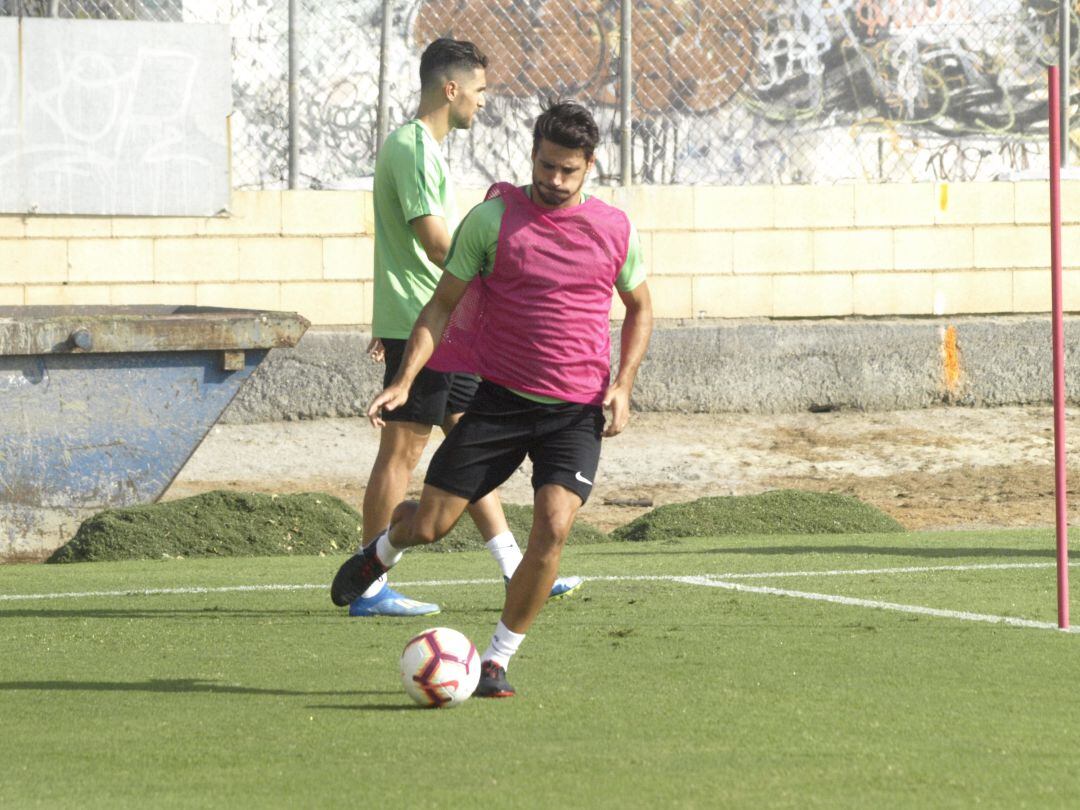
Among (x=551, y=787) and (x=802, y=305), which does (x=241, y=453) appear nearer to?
(x=802, y=305)

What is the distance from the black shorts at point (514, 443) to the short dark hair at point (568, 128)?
2.58ft

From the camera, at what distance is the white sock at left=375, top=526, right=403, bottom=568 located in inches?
254

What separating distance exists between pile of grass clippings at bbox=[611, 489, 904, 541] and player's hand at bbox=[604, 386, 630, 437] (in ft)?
15.3

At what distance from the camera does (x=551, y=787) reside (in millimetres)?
4125

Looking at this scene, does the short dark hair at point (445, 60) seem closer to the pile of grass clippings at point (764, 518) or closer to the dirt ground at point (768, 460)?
the pile of grass clippings at point (764, 518)

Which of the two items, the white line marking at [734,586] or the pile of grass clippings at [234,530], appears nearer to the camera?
the white line marking at [734,586]

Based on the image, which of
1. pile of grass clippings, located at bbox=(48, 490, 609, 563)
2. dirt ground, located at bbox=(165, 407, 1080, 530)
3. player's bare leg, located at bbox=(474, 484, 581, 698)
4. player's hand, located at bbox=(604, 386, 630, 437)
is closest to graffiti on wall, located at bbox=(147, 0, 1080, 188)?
dirt ground, located at bbox=(165, 407, 1080, 530)

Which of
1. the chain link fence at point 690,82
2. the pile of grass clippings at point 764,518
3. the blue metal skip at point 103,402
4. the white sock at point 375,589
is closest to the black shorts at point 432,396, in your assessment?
the white sock at point 375,589

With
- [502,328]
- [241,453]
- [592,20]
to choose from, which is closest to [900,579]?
[502,328]

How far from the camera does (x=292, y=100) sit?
14.3 meters

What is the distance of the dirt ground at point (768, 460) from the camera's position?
41.6 feet

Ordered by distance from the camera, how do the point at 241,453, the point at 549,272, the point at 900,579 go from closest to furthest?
1. the point at 549,272
2. the point at 900,579
3. the point at 241,453

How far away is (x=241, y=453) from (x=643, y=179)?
152 inches

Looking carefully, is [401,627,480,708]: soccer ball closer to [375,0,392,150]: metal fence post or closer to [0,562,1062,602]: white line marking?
[0,562,1062,602]: white line marking
